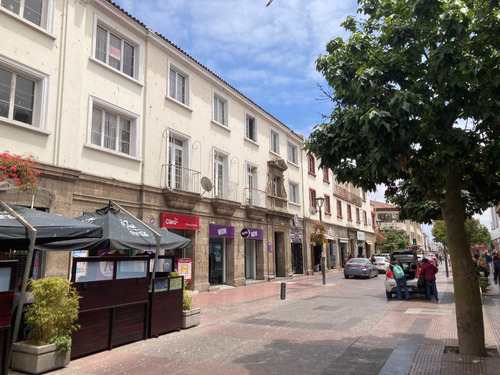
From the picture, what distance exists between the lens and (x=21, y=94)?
11078 millimetres

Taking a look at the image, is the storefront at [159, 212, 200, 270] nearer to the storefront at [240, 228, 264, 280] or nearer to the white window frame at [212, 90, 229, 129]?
the white window frame at [212, 90, 229, 129]

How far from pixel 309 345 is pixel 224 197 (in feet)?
41.9

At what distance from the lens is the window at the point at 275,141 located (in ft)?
84.1

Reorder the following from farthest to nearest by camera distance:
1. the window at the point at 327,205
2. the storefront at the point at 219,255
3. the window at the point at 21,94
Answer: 1. the window at the point at 327,205
2. the storefront at the point at 219,255
3. the window at the point at 21,94

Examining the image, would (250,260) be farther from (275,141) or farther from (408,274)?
(408,274)

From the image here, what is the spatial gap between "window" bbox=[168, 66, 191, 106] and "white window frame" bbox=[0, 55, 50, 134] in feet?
19.4

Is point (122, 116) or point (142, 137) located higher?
point (122, 116)

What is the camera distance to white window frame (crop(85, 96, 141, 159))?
1275 cm

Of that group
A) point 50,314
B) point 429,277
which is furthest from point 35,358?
point 429,277

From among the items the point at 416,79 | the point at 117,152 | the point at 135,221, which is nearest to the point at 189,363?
the point at 135,221

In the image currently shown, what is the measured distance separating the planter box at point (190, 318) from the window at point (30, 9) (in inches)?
380

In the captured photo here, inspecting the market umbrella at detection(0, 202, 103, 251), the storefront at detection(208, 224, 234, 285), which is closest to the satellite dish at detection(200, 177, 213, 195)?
the storefront at detection(208, 224, 234, 285)

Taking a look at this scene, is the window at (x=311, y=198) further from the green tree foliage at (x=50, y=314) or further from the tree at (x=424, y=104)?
the green tree foliage at (x=50, y=314)

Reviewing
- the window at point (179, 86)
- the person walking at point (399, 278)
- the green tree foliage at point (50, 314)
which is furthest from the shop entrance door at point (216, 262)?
the green tree foliage at point (50, 314)
